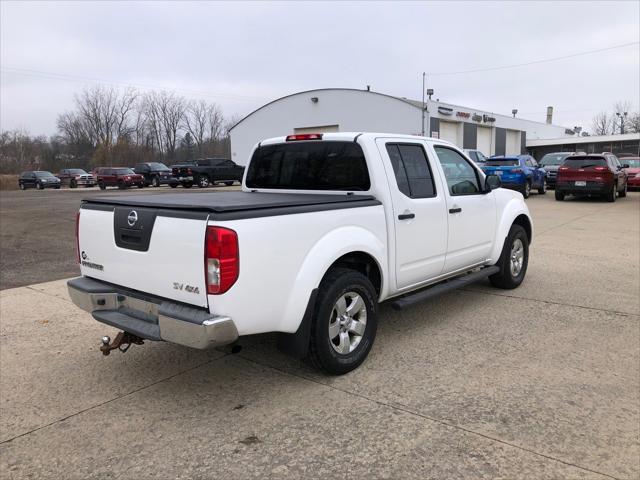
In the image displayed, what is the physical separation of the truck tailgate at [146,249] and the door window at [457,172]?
299cm

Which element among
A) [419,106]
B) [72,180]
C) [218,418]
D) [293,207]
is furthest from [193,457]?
[72,180]

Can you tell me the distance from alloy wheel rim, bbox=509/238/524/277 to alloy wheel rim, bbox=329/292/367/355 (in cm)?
309

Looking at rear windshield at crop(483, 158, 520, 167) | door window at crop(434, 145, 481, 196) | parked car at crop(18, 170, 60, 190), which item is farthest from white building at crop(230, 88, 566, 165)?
door window at crop(434, 145, 481, 196)

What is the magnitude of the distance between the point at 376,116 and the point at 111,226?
1498 inches

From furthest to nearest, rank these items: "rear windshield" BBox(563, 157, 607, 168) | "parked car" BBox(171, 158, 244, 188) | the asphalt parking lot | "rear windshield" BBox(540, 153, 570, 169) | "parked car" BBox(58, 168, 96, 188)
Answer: "parked car" BBox(58, 168, 96, 188)
"parked car" BBox(171, 158, 244, 188)
"rear windshield" BBox(540, 153, 570, 169)
"rear windshield" BBox(563, 157, 607, 168)
the asphalt parking lot

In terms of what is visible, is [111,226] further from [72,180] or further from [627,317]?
[72,180]

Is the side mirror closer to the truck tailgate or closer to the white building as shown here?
the truck tailgate

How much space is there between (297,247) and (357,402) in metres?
1.17

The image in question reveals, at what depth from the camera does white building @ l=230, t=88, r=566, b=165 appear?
128 feet

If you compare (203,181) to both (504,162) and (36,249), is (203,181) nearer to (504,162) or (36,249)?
(504,162)

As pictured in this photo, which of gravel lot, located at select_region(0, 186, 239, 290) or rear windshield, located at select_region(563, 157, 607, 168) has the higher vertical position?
rear windshield, located at select_region(563, 157, 607, 168)

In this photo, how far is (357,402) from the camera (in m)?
3.58

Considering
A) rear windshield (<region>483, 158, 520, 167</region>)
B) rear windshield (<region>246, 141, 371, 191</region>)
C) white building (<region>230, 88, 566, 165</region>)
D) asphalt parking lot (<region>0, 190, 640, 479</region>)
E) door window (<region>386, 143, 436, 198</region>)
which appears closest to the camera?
asphalt parking lot (<region>0, 190, 640, 479</region>)

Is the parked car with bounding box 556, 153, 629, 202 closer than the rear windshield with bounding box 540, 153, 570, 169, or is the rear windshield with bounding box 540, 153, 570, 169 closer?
the parked car with bounding box 556, 153, 629, 202
